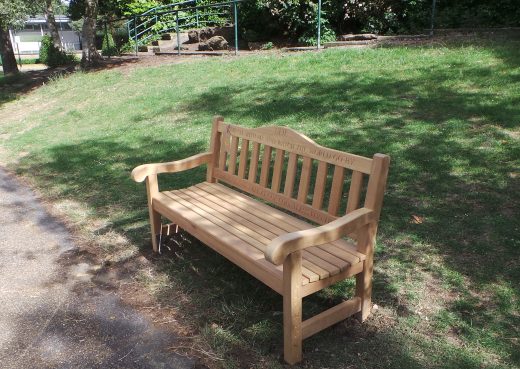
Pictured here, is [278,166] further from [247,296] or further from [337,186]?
[247,296]

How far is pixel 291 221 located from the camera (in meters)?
3.36

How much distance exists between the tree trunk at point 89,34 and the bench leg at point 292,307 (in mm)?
13432

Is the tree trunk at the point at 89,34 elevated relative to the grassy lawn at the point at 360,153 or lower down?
elevated

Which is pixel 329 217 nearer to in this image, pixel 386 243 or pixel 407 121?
Result: pixel 386 243

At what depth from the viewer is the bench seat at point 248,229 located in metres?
2.66

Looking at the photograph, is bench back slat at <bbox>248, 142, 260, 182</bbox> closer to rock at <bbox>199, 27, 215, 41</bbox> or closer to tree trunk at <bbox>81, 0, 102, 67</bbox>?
tree trunk at <bbox>81, 0, 102, 67</bbox>

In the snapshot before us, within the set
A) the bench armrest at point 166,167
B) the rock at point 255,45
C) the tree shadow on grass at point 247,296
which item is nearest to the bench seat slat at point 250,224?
the bench armrest at point 166,167

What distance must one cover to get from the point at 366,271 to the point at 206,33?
45.8ft

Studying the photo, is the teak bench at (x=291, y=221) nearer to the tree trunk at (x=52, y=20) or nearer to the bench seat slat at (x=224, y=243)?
the bench seat slat at (x=224, y=243)

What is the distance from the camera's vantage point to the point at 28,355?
279cm

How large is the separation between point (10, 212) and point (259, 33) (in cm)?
1024

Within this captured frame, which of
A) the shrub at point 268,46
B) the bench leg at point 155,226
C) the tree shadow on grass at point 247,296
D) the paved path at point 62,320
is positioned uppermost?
the shrub at point 268,46

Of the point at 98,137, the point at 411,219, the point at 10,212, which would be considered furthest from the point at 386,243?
the point at 98,137

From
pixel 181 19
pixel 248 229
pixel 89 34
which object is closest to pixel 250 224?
pixel 248 229
